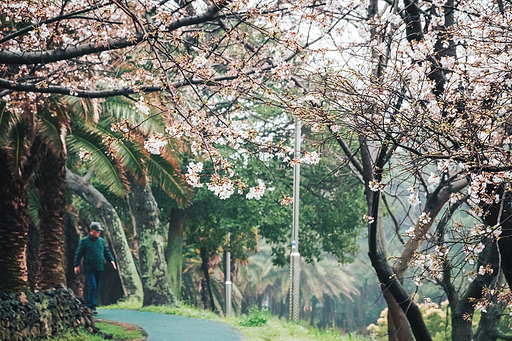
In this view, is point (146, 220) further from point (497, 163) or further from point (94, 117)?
point (497, 163)

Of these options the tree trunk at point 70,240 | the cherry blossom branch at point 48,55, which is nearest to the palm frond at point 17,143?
the cherry blossom branch at point 48,55

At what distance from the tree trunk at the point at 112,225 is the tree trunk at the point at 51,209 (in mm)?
5629

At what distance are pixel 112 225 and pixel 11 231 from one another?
298 inches

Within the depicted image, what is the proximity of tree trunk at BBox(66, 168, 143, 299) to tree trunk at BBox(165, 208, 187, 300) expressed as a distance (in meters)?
1.63

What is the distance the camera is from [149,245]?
50.2 ft

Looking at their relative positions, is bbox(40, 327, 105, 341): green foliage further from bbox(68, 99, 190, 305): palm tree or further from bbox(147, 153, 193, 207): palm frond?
bbox(147, 153, 193, 207): palm frond

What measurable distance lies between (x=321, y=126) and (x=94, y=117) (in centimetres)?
593

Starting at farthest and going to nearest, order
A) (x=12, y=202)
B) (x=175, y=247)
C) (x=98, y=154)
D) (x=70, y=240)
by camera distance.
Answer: (x=175, y=247) → (x=70, y=240) → (x=98, y=154) → (x=12, y=202)

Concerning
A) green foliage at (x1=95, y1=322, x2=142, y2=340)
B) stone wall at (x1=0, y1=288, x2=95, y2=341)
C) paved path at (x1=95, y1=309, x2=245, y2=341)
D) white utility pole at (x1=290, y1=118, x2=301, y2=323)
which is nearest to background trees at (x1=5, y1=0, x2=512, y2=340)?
stone wall at (x1=0, y1=288, x2=95, y2=341)

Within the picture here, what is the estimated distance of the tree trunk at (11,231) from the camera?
296 inches

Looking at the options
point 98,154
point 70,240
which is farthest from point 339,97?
point 70,240

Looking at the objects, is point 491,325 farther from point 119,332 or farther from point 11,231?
point 11,231

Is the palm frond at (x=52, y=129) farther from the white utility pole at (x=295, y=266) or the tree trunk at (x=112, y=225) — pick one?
the tree trunk at (x=112, y=225)

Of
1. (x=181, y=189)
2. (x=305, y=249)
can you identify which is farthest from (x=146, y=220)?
(x=305, y=249)
